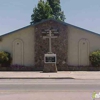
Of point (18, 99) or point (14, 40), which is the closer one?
point (18, 99)

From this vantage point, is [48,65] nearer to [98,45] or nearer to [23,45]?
[23,45]

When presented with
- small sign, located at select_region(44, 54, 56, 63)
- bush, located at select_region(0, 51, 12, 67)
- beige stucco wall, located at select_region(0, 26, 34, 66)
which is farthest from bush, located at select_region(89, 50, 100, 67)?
bush, located at select_region(0, 51, 12, 67)

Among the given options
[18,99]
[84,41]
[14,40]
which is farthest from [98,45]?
[18,99]

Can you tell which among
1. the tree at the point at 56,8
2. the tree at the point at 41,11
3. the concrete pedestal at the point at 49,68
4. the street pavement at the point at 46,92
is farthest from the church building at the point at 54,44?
the tree at the point at 56,8

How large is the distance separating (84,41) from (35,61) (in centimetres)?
608

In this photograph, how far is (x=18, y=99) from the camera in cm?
873

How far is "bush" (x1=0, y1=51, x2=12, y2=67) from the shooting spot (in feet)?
88.9

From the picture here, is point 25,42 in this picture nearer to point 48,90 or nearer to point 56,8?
point 48,90

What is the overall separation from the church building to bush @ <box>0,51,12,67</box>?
651mm

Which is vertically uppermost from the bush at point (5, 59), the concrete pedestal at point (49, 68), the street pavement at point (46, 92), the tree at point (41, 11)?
the tree at point (41, 11)

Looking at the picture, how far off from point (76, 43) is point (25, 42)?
5.89 m

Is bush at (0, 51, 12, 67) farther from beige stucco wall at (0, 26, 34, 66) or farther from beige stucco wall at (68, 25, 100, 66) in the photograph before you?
beige stucco wall at (68, 25, 100, 66)

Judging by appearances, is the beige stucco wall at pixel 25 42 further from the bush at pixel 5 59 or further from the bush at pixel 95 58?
the bush at pixel 95 58

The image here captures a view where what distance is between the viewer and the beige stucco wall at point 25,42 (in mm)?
28609
